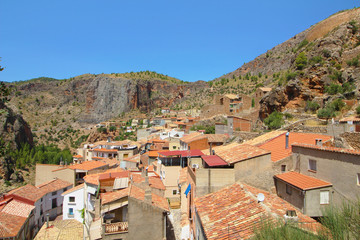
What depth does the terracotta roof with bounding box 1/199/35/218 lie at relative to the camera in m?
18.9

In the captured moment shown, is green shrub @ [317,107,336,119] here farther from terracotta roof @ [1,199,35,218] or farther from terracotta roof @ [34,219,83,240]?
terracotta roof @ [1,199,35,218]

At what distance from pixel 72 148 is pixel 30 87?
53484 mm

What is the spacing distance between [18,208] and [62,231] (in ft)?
13.9

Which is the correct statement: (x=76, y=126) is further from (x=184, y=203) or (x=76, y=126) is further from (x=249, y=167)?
(x=249, y=167)

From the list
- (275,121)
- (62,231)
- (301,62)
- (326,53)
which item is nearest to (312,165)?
(275,121)

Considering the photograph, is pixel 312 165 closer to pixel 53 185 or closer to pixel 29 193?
pixel 29 193

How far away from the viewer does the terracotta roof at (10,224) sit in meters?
15.3

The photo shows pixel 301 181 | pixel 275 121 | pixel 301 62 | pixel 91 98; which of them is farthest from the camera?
pixel 91 98

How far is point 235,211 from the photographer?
25.5 feet

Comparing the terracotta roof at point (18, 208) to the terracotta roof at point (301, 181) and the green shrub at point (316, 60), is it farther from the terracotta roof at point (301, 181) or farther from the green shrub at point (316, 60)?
the green shrub at point (316, 60)

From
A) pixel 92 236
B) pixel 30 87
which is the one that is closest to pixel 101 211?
pixel 92 236

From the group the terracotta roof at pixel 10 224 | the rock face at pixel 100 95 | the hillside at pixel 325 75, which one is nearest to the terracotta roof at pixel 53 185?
the terracotta roof at pixel 10 224

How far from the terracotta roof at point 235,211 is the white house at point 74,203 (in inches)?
675

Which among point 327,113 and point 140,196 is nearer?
point 140,196
